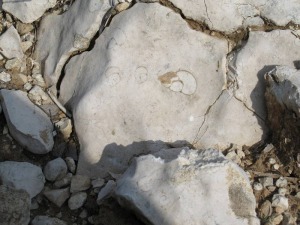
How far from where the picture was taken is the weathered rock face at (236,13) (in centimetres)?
286

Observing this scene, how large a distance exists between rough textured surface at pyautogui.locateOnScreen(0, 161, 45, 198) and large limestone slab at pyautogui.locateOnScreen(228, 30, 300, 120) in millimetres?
1108

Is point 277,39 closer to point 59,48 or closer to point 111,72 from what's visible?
point 111,72

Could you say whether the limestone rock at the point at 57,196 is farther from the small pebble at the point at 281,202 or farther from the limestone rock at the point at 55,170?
the small pebble at the point at 281,202

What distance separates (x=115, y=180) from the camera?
2645mm

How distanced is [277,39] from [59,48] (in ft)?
3.97

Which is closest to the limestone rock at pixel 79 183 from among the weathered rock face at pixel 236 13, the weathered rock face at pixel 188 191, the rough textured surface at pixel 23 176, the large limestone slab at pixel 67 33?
the rough textured surface at pixel 23 176

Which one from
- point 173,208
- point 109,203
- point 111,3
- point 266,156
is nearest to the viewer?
point 173,208

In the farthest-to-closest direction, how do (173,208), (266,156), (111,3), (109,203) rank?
(111,3) → (266,156) → (109,203) → (173,208)

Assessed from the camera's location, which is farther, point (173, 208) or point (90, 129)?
point (90, 129)

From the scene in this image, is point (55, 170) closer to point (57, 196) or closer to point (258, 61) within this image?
point (57, 196)

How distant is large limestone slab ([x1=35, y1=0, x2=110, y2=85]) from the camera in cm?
293

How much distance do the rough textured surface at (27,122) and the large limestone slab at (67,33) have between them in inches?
9.3

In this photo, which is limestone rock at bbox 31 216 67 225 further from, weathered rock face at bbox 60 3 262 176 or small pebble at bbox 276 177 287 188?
small pebble at bbox 276 177 287 188

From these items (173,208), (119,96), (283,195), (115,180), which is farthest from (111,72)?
(283,195)
